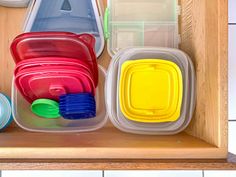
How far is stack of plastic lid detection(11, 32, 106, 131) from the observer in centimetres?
71

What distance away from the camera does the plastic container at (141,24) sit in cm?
84

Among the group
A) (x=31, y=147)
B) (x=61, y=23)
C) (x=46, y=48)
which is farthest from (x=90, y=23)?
(x=31, y=147)

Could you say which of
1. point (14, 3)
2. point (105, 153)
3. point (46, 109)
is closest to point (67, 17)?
point (14, 3)

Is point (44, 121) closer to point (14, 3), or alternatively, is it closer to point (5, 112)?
point (5, 112)

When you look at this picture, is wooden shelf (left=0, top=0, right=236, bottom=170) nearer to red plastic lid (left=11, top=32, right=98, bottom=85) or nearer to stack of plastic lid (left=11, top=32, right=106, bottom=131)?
stack of plastic lid (left=11, top=32, right=106, bottom=131)

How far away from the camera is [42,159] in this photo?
0.56 m

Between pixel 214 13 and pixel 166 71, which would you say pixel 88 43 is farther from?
pixel 214 13

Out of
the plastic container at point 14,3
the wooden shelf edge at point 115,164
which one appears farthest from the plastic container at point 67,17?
the wooden shelf edge at point 115,164

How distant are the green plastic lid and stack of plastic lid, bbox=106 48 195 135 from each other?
0.42ft

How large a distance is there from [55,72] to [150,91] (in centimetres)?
22

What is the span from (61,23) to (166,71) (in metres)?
0.30

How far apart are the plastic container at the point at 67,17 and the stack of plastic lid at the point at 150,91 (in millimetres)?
127

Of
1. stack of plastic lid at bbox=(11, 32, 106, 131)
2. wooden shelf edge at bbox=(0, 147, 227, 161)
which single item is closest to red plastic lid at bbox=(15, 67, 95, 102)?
stack of plastic lid at bbox=(11, 32, 106, 131)

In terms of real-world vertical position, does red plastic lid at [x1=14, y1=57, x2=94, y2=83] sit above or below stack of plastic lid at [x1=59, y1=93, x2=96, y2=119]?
above
